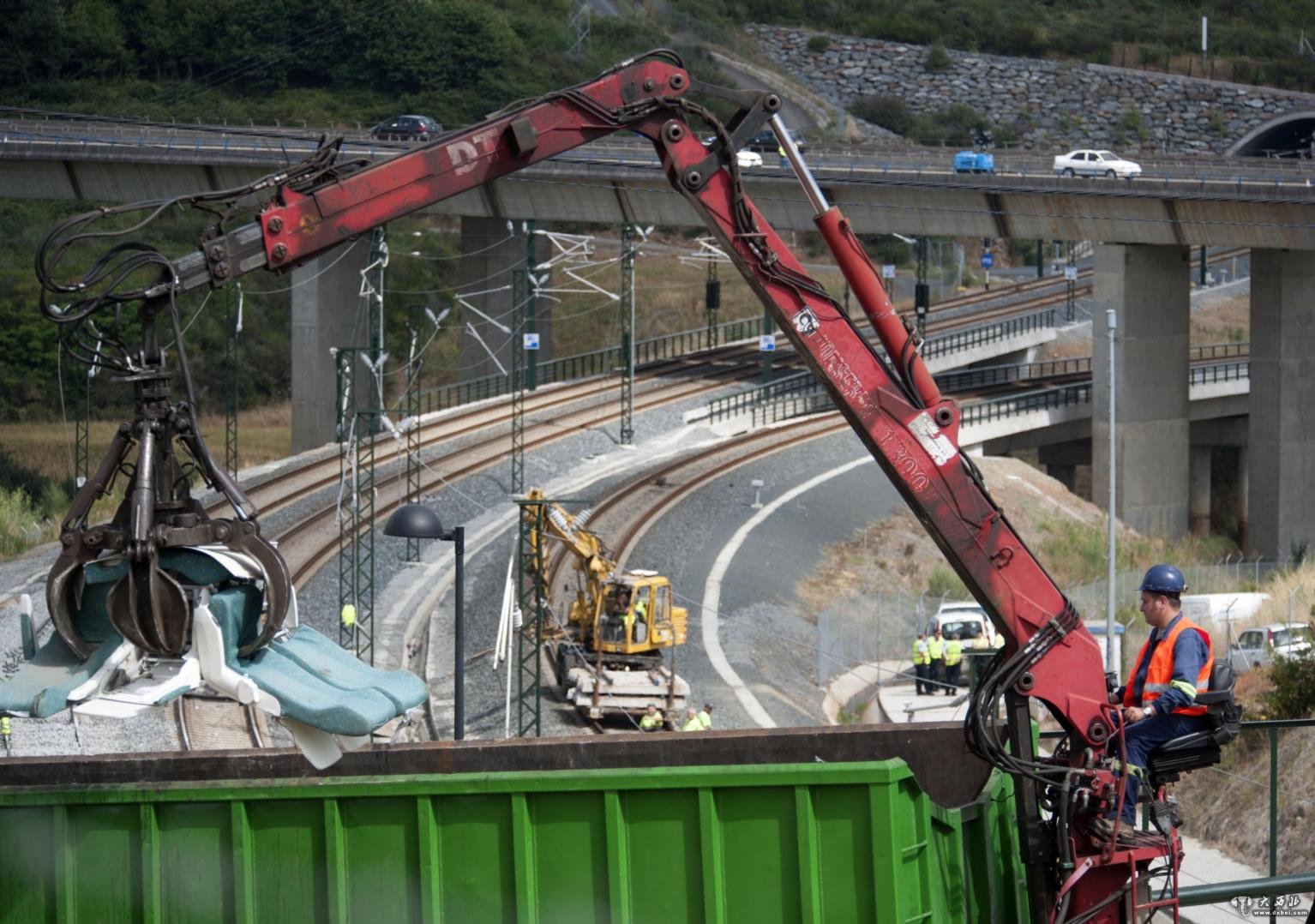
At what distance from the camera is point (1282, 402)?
57.4 m

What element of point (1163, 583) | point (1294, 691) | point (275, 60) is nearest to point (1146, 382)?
point (1294, 691)

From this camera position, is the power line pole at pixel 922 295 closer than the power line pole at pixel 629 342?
No

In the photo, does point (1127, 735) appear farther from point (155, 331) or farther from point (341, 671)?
point (155, 331)

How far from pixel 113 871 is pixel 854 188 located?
4966 cm

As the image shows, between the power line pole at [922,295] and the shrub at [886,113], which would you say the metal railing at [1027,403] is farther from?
the shrub at [886,113]

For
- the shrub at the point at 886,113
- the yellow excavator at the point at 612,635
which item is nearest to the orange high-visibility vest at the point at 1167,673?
the yellow excavator at the point at 612,635

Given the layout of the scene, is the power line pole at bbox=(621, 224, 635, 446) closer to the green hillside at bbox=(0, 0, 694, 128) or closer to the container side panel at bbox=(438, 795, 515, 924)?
the container side panel at bbox=(438, 795, 515, 924)

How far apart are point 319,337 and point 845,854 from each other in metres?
55.1

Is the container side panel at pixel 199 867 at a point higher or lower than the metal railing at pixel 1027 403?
lower

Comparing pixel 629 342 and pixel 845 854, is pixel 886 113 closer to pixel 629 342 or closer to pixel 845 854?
pixel 629 342

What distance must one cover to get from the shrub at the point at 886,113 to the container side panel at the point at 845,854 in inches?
4053

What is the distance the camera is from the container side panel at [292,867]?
31.8 feet

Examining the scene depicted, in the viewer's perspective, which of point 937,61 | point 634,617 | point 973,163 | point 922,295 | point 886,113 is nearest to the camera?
point 634,617

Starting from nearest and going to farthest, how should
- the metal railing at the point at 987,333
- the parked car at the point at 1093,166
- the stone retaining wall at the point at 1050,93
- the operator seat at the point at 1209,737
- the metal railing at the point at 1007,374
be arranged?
the operator seat at the point at 1209,737 < the metal railing at the point at 1007,374 < the metal railing at the point at 987,333 < the parked car at the point at 1093,166 < the stone retaining wall at the point at 1050,93
